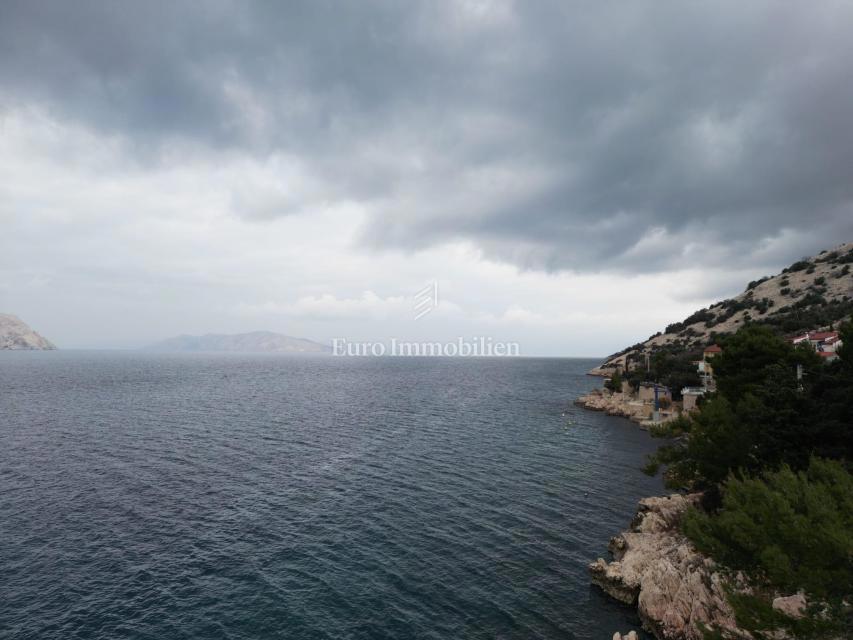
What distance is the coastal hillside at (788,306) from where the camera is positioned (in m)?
111

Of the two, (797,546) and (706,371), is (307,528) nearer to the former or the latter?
(797,546)

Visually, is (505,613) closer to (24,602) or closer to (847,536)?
(847,536)

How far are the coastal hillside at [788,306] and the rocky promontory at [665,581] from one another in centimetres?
8954

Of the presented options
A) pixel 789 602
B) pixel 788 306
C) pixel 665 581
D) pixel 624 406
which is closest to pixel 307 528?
pixel 665 581

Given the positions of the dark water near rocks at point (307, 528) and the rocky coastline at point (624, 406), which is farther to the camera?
the rocky coastline at point (624, 406)

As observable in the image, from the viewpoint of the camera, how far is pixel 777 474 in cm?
2242

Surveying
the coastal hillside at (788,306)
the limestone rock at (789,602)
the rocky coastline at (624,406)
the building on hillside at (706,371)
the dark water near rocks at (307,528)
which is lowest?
the dark water near rocks at (307,528)

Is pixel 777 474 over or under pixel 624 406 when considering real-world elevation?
over

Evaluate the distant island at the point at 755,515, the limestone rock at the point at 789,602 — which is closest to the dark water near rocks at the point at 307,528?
the distant island at the point at 755,515

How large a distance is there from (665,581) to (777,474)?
9.63 meters

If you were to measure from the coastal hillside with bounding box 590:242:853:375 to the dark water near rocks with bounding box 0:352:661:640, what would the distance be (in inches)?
2719

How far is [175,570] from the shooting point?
31062mm

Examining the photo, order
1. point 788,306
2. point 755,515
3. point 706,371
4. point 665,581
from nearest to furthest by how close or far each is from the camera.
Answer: point 755,515, point 665,581, point 706,371, point 788,306

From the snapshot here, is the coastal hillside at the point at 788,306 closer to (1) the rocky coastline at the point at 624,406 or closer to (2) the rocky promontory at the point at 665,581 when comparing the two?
(1) the rocky coastline at the point at 624,406
